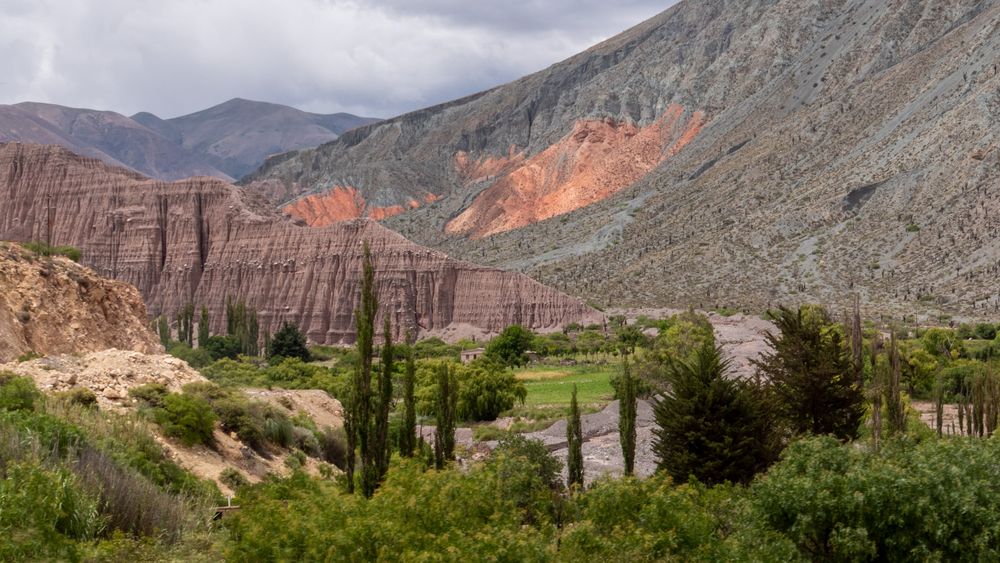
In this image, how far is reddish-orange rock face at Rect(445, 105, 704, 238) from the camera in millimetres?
144875

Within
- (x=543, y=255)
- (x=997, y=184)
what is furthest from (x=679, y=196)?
(x=997, y=184)

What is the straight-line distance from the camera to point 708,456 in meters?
22.3

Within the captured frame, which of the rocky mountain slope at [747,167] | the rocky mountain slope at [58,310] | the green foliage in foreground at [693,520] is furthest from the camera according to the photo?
the rocky mountain slope at [747,167]

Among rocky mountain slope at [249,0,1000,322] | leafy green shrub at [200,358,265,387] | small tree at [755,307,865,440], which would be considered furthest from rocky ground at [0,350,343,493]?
rocky mountain slope at [249,0,1000,322]

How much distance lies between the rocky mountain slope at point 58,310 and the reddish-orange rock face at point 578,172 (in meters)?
101

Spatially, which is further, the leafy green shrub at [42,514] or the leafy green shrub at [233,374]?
the leafy green shrub at [233,374]

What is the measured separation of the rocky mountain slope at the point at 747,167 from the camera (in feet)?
267

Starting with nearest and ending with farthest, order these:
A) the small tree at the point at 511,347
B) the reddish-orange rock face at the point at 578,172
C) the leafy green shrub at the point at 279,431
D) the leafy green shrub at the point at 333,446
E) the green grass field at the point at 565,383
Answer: the leafy green shrub at the point at 279,431
the leafy green shrub at the point at 333,446
the green grass field at the point at 565,383
the small tree at the point at 511,347
the reddish-orange rock face at the point at 578,172

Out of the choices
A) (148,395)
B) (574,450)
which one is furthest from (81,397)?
(574,450)

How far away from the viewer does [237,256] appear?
95312 mm

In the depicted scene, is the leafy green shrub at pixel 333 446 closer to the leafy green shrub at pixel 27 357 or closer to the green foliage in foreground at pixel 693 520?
the leafy green shrub at pixel 27 357

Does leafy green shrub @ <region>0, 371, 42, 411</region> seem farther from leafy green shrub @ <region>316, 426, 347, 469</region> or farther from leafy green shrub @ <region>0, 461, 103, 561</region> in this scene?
leafy green shrub @ <region>316, 426, 347, 469</region>

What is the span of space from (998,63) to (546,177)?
77638 millimetres

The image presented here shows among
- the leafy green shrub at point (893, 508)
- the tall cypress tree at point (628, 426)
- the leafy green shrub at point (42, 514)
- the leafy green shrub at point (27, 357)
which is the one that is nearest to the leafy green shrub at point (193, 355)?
the leafy green shrub at point (27, 357)
